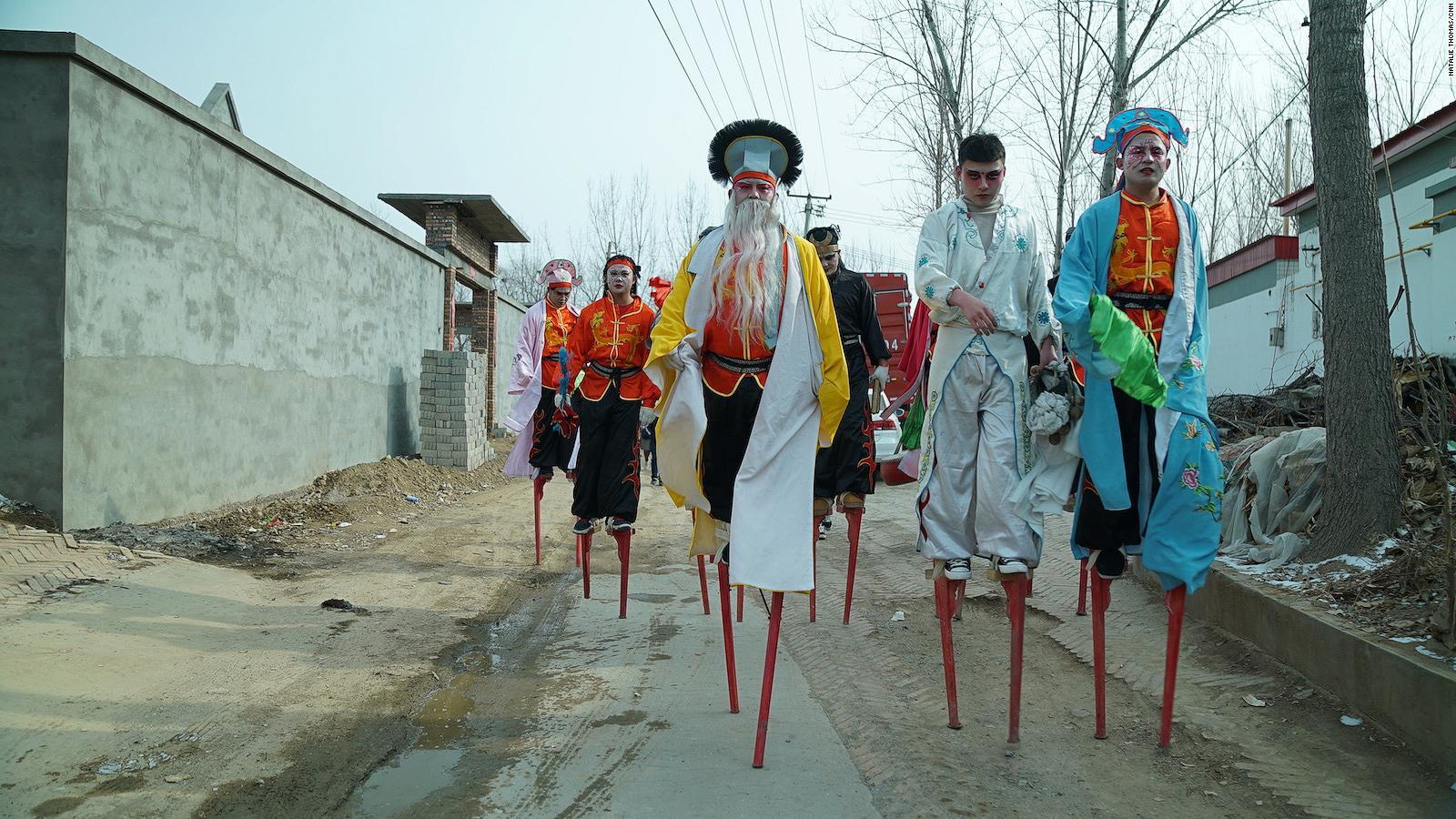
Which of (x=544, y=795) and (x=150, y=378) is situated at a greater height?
(x=150, y=378)

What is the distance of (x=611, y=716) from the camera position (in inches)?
156

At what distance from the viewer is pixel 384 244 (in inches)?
557

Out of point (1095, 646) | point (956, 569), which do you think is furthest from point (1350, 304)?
point (956, 569)

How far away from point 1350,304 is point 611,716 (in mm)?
4155

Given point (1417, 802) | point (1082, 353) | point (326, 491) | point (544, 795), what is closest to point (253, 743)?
point (544, 795)

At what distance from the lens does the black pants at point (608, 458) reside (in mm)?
6113

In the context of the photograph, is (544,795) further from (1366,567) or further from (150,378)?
(150,378)

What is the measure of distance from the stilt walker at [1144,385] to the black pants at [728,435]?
130 centimetres

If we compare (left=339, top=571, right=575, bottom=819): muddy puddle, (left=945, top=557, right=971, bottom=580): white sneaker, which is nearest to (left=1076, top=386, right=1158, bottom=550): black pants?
(left=945, top=557, right=971, bottom=580): white sneaker

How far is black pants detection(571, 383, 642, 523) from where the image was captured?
6.11 m

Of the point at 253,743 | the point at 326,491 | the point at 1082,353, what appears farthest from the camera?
the point at 326,491

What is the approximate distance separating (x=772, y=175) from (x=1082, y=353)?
1.52 metres

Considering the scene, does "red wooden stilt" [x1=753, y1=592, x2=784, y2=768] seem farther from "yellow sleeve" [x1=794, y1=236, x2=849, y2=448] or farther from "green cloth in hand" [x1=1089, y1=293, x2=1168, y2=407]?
"green cloth in hand" [x1=1089, y1=293, x2=1168, y2=407]

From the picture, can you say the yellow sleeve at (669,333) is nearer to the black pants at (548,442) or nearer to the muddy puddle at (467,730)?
the muddy puddle at (467,730)
